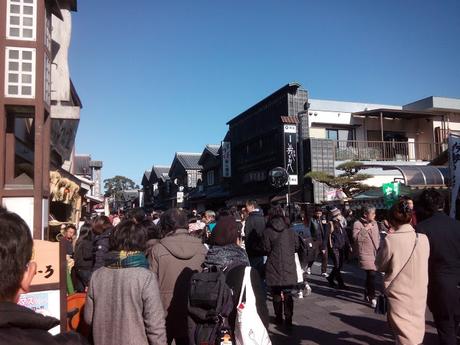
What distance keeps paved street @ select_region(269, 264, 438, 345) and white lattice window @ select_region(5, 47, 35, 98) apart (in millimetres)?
5081

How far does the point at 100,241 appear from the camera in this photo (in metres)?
5.44

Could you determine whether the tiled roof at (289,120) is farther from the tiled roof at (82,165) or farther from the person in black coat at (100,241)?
the tiled roof at (82,165)

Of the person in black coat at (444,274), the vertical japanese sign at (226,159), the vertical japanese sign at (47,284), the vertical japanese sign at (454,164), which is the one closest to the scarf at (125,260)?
the vertical japanese sign at (47,284)

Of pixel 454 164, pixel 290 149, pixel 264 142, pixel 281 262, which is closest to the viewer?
pixel 281 262

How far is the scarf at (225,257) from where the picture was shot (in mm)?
3867

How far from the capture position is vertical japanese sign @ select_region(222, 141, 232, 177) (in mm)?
29578

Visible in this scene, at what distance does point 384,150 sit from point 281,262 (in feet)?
56.5

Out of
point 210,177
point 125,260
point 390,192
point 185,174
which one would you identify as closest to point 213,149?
point 210,177

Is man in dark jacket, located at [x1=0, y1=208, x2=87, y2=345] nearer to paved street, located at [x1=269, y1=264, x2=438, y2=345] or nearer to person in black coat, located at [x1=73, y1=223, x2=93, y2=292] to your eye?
person in black coat, located at [x1=73, y1=223, x2=93, y2=292]

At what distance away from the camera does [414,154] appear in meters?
23.2

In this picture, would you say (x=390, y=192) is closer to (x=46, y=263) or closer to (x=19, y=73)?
(x=19, y=73)

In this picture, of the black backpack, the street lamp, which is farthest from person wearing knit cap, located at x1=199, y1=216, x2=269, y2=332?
the street lamp

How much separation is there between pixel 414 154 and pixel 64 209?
1911 centimetres

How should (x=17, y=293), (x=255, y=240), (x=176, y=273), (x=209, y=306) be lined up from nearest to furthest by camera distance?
(x=17, y=293), (x=209, y=306), (x=176, y=273), (x=255, y=240)
